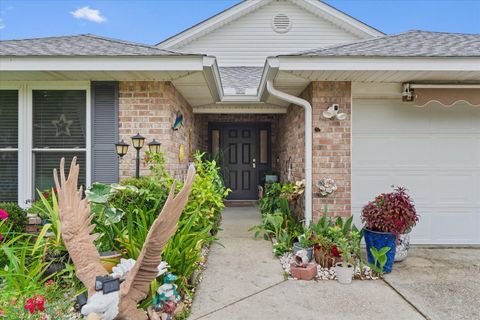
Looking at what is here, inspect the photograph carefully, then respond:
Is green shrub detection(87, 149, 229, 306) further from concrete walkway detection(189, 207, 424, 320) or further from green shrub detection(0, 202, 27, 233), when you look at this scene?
green shrub detection(0, 202, 27, 233)

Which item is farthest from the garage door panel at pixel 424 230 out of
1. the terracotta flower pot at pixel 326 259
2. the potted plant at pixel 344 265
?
the terracotta flower pot at pixel 326 259

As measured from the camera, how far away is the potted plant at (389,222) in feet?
11.6

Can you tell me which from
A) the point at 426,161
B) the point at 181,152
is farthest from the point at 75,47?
the point at 426,161

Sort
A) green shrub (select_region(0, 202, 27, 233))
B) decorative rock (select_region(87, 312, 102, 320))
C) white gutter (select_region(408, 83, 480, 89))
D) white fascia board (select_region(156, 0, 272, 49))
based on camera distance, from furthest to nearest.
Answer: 1. white fascia board (select_region(156, 0, 272, 49))
2. white gutter (select_region(408, 83, 480, 89))
3. green shrub (select_region(0, 202, 27, 233))
4. decorative rock (select_region(87, 312, 102, 320))

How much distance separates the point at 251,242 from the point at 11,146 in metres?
3.64

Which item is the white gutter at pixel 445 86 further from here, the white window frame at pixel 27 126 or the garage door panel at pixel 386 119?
the white window frame at pixel 27 126

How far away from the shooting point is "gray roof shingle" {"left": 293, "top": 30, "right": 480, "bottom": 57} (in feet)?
12.5

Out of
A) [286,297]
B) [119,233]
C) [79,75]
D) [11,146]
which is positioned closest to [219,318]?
[286,297]

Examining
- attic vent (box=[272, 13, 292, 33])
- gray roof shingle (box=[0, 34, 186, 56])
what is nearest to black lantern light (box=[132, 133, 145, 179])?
gray roof shingle (box=[0, 34, 186, 56])

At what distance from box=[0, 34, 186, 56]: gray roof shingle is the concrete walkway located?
2.76 m

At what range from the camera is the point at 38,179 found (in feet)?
13.9

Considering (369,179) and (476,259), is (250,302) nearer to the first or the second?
(369,179)

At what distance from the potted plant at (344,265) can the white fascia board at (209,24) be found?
6.95 meters

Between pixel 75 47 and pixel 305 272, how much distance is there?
164 inches
